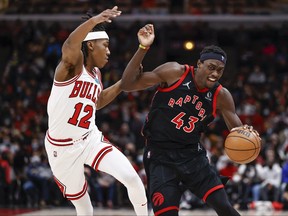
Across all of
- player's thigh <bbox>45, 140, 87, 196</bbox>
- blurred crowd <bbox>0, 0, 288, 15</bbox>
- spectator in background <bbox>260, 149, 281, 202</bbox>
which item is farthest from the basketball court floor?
→ blurred crowd <bbox>0, 0, 288, 15</bbox>

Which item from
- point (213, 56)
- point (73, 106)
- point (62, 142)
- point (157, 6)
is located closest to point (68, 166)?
point (62, 142)

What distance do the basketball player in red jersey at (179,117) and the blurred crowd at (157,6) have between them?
46.8 ft

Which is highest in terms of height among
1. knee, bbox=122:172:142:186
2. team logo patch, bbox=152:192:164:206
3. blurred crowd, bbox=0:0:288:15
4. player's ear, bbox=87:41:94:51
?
blurred crowd, bbox=0:0:288:15

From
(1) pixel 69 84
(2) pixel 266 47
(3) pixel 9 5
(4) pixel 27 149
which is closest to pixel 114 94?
(1) pixel 69 84

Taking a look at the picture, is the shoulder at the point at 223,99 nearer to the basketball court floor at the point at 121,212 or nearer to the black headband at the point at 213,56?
the black headband at the point at 213,56

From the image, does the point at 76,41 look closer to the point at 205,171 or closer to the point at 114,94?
the point at 114,94

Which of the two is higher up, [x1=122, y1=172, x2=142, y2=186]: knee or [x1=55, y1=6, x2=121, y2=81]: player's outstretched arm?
[x1=55, y1=6, x2=121, y2=81]: player's outstretched arm

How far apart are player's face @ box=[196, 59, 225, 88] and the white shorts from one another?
1.12 meters

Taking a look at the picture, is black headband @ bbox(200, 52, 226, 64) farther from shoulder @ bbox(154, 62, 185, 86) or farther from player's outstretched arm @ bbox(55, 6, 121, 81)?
player's outstretched arm @ bbox(55, 6, 121, 81)

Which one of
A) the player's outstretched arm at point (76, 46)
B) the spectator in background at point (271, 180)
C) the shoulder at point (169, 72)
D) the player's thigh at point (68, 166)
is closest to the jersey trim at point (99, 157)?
the player's thigh at point (68, 166)

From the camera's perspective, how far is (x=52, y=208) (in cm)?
1393

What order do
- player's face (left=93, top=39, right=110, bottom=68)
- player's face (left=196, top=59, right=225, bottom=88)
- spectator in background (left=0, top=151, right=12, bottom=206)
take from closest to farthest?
player's face (left=196, top=59, right=225, bottom=88), player's face (left=93, top=39, right=110, bottom=68), spectator in background (left=0, top=151, right=12, bottom=206)

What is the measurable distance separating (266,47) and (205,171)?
1423 centimetres

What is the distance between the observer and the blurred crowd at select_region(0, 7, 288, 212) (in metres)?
14.0
